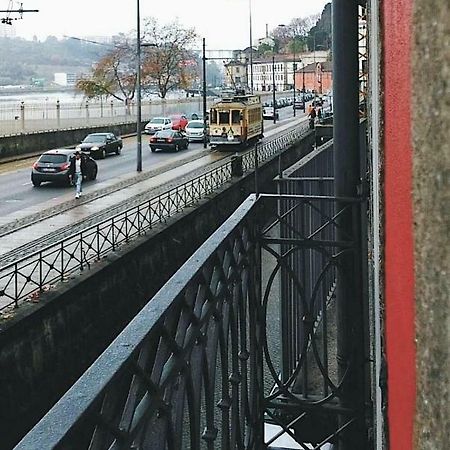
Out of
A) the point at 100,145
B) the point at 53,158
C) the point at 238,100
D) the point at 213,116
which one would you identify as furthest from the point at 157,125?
the point at 53,158

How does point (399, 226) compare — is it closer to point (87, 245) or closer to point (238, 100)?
point (87, 245)

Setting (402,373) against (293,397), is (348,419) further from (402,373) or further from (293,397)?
(402,373)

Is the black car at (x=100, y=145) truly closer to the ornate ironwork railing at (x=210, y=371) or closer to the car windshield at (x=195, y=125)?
the car windshield at (x=195, y=125)

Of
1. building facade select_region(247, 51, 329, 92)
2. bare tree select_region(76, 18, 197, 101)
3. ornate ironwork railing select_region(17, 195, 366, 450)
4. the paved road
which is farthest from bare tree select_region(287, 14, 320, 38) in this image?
ornate ironwork railing select_region(17, 195, 366, 450)

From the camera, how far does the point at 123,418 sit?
226 centimetres

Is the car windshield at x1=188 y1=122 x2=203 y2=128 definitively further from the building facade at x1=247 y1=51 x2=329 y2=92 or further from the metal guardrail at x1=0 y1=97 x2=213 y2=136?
the building facade at x1=247 y1=51 x2=329 y2=92

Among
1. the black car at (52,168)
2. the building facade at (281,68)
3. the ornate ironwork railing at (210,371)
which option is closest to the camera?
the ornate ironwork railing at (210,371)

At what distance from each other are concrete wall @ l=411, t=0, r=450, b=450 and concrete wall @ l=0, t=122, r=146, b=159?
110ft

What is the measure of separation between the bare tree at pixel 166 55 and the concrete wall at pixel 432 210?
65062mm

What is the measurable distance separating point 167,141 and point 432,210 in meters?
39.1

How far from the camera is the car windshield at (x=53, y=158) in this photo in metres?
26.7


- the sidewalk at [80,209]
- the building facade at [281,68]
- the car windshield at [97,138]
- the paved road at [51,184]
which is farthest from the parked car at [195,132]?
the building facade at [281,68]

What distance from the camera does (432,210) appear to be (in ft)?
4.61

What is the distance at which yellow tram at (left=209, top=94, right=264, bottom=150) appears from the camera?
40.4 m
